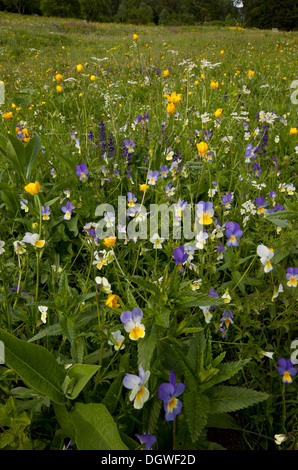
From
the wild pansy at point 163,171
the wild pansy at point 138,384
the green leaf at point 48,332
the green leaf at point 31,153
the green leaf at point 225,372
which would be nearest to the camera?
the wild pansy at point 138,384

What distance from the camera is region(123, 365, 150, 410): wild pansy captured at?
695 millimetres

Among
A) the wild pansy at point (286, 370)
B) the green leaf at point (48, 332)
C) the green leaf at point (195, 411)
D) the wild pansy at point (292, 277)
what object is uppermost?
the wild pansy at point (292, 277)

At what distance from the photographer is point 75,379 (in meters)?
0.81

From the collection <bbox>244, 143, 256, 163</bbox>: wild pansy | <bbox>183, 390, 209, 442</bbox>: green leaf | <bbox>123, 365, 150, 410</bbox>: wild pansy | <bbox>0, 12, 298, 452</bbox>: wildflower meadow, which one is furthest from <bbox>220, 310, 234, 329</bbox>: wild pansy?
<bbox>244, 143, 256, 163</bbox>: wild pansy

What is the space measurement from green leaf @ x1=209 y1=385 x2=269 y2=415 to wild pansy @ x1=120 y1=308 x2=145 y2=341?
26 centimetres

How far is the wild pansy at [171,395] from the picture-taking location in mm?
727

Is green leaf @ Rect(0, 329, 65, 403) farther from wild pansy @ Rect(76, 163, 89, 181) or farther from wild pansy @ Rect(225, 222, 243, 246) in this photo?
wild pansy @ Rect(76, 163, 89, 181)

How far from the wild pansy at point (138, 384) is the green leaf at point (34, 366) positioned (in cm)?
21

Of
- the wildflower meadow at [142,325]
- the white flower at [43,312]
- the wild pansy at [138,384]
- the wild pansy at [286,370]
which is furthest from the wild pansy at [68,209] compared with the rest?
the wild pansy at [286,370]

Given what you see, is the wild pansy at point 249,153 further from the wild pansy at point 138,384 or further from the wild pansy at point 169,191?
the wild pansy at point 138,384

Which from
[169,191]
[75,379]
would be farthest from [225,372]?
[169,191]

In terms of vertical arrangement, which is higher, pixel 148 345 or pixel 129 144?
pixel 129 144

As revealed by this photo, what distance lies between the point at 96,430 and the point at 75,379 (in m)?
0.13

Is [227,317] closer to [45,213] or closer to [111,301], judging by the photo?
[111,301]
